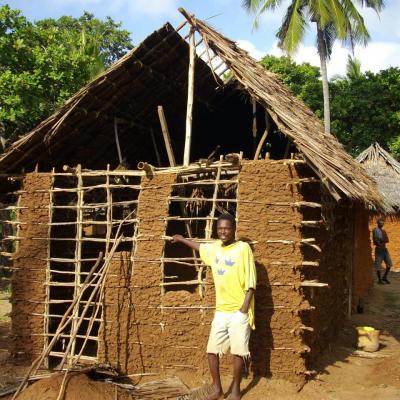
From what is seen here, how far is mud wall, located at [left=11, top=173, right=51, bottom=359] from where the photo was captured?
21.4ft

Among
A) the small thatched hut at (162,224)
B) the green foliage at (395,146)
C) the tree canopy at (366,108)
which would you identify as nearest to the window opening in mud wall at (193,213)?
the small thatched hut at (162,224)

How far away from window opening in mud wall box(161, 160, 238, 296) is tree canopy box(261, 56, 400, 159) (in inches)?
584

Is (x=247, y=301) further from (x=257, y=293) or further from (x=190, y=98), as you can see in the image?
(x=190, y=98)

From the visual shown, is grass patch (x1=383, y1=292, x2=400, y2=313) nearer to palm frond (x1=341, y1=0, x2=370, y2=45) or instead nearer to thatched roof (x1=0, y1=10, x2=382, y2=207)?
thatched roof (x1=0, y1=10, x2=382, y2=207)

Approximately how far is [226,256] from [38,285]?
287cm

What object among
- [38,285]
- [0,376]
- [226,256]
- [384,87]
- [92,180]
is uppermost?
[384,87]

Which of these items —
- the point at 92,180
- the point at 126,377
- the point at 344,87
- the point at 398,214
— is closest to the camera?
the point at 126,377

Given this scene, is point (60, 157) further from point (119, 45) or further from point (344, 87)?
point (119, 45)

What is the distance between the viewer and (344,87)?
24.1 m

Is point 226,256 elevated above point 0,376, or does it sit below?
above

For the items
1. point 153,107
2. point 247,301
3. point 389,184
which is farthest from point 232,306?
point 389,184

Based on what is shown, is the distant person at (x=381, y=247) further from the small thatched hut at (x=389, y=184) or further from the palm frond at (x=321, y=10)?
the palm frond at (x=321, y=10)

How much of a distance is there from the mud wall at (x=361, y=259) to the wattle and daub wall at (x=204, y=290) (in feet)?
12.9

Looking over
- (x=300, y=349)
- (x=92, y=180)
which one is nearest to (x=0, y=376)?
(x=92, y=180)
